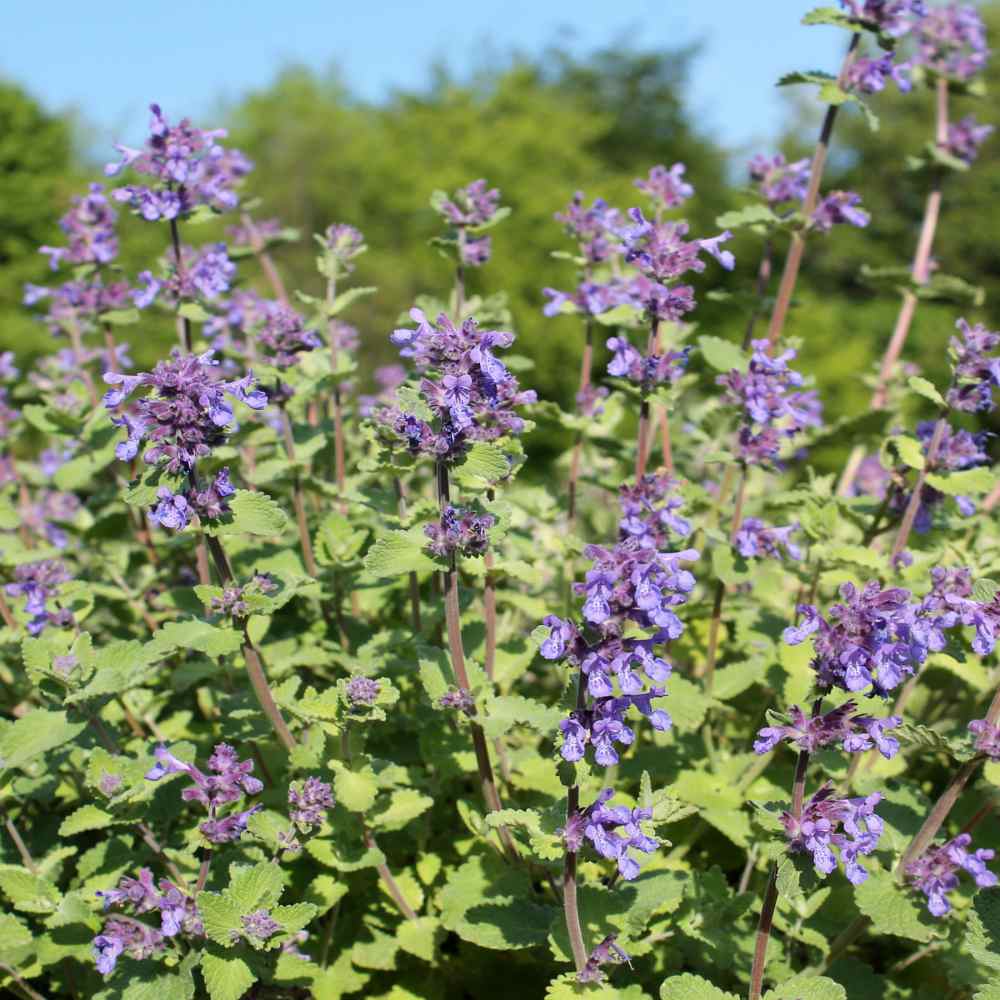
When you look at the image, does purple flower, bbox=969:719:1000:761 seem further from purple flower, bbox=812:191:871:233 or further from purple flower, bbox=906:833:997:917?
purple flower, bbox=812:191:871:233

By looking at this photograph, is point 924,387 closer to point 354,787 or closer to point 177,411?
point 354,787

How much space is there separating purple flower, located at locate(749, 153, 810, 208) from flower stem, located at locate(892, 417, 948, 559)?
1.37m

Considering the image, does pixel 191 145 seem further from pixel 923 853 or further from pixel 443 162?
pixel 443 162

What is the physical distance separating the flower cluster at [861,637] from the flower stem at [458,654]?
92cm

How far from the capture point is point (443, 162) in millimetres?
35094

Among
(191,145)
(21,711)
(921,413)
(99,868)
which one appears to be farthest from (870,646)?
(921,413)

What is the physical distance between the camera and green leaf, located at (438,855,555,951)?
9.67ft

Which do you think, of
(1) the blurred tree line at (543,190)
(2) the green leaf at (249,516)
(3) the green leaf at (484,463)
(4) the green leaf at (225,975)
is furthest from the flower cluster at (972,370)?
(1) the blurred tree line at (543,190)

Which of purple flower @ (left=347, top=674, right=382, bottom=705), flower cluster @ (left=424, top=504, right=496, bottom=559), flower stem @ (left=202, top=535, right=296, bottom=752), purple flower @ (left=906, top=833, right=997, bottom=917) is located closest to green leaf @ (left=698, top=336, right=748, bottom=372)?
flower cluster @ (left=424, top=504, right=496, bottom=559)

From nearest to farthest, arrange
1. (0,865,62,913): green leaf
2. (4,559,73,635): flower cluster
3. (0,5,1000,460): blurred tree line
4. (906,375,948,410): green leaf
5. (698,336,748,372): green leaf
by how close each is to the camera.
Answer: (0,865,62,913): green leaf
(906,375,948,410): green leaf
(4,559,73,635): flower cluster
(698,336,748,372): green leaf
(0,5,1000,460): blurred tree line

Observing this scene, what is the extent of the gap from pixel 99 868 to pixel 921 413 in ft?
69.8

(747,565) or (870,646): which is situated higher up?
(747,565)

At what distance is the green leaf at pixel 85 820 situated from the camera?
9.71ft

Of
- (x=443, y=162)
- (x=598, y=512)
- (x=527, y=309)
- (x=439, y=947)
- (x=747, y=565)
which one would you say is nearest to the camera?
(x=439, y=947)
